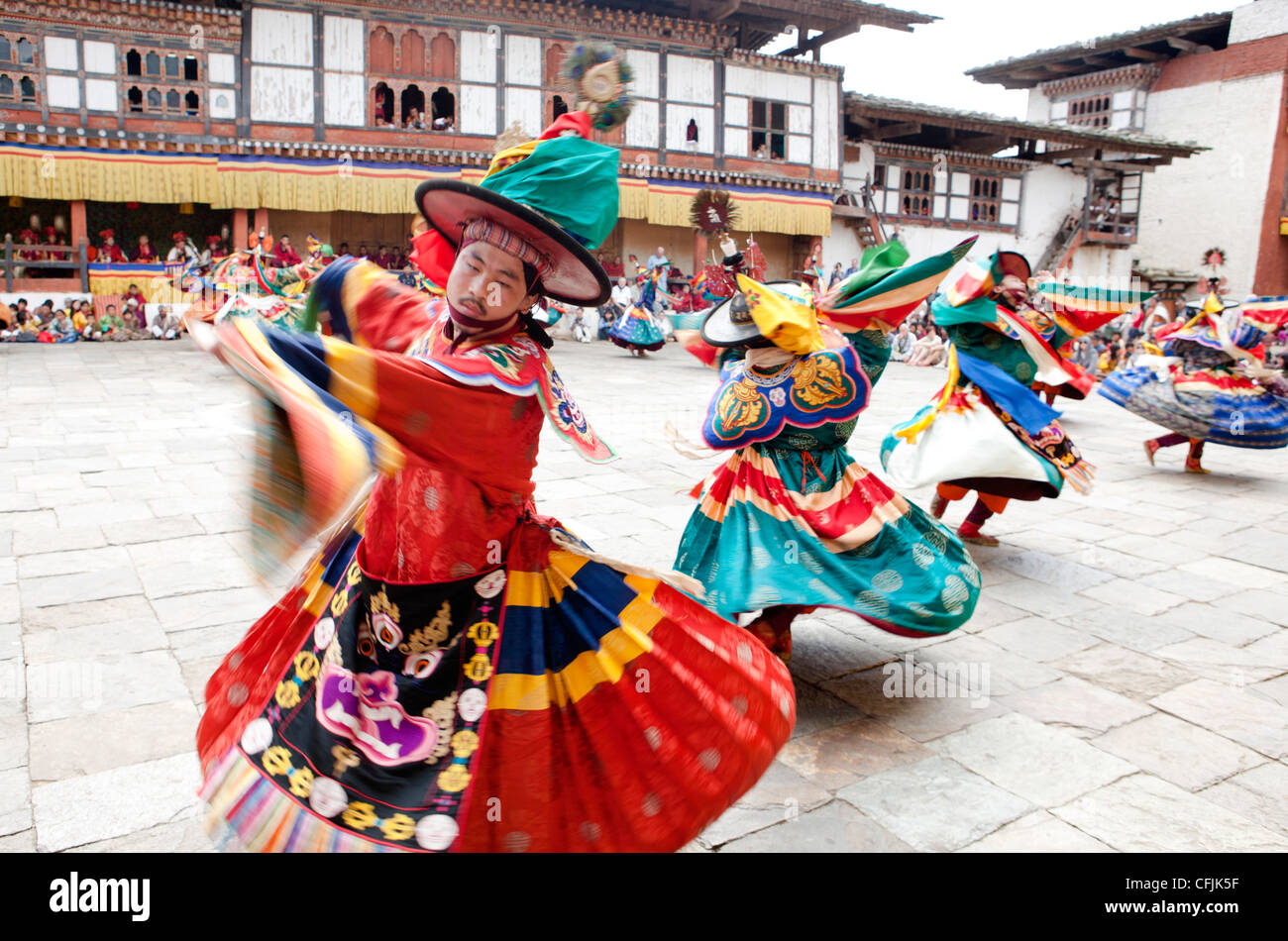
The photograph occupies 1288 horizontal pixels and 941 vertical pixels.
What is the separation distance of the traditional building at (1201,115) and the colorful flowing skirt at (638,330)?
1742 cm

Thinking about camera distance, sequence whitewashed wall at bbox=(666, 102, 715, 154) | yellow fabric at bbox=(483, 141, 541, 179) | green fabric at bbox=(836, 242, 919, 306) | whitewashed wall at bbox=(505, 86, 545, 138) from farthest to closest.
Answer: whitewashed wall at bbox=(666, 102, 715, 154)
whitewashed wall at bbox=(505, 86, 545, 138)
green fabric at bbox=(836, 242, 919, 306)
yellow fabric at bbox=(483, 141, 541, 179)

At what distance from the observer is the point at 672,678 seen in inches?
75.3

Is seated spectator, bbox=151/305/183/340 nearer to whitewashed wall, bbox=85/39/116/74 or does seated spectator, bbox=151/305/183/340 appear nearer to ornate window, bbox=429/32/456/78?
whitewashed wall, bbox=85/39/116/74

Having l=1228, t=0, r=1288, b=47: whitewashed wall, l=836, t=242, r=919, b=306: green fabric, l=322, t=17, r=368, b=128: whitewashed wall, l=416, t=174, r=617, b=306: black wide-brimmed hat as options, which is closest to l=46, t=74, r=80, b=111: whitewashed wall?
l=322, t=17, r=368, b=128: whitewashed wall

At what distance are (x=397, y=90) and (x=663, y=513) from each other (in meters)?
16.5

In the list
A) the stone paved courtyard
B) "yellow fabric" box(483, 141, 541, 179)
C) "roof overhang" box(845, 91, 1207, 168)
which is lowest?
the stone paved courtyard

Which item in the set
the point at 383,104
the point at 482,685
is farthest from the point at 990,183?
the point at 482,685

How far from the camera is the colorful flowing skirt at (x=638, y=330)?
16141 millimetres

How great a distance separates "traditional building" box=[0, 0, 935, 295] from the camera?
672 inches

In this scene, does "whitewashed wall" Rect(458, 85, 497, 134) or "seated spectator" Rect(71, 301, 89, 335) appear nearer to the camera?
"seated spectator" Rect(71, 301, 89, 335)

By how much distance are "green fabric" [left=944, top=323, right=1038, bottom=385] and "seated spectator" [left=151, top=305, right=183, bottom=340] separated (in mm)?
15467

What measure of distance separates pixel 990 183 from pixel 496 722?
26.3 m

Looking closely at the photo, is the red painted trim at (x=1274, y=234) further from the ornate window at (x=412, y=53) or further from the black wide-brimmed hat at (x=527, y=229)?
the black wide-brimmed hat at (x=527, y=229)

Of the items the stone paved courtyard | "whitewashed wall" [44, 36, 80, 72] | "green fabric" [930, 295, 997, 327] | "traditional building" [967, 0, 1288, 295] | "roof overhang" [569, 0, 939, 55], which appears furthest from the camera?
"traditional building" [967, 0, 1288, 295]
